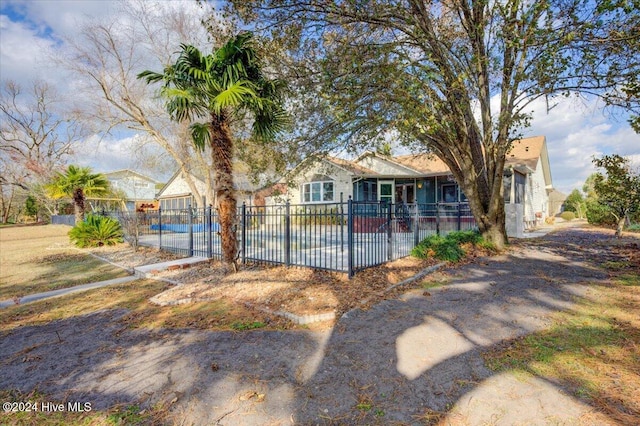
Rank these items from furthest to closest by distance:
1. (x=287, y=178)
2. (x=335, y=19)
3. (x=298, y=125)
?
(x=287, y=178)
(x=298, y=125)
(x=335, y=19)

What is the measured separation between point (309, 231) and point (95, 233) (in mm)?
10819

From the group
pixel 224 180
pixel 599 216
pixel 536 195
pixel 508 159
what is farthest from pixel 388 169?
pixel 224 180

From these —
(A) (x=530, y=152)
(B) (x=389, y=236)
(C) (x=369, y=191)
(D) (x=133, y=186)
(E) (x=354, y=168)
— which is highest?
(D) (x=133, y=186)

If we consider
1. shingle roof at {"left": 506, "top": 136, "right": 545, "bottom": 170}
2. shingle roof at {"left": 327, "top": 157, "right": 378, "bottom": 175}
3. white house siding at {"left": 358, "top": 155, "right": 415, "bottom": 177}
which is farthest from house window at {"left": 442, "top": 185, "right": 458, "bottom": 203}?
shingle roof at {"left": 327, "top": 157, "right": 378, "bottom": 175}

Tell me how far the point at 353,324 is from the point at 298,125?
6.94 meters

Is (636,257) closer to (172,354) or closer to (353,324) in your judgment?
(353,324)

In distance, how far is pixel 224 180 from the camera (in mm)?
7113

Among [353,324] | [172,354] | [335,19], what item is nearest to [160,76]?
[335,19]

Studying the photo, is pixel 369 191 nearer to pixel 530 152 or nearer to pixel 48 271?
pixel 530 152

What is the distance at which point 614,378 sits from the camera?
9.30 ft

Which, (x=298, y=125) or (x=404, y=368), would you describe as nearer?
(x=404, y=368)

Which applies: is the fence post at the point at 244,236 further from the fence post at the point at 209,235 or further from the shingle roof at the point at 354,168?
the shingle roof at the point at 354,168

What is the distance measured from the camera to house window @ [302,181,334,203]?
20.6 m

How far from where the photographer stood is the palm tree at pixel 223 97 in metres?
6.63
